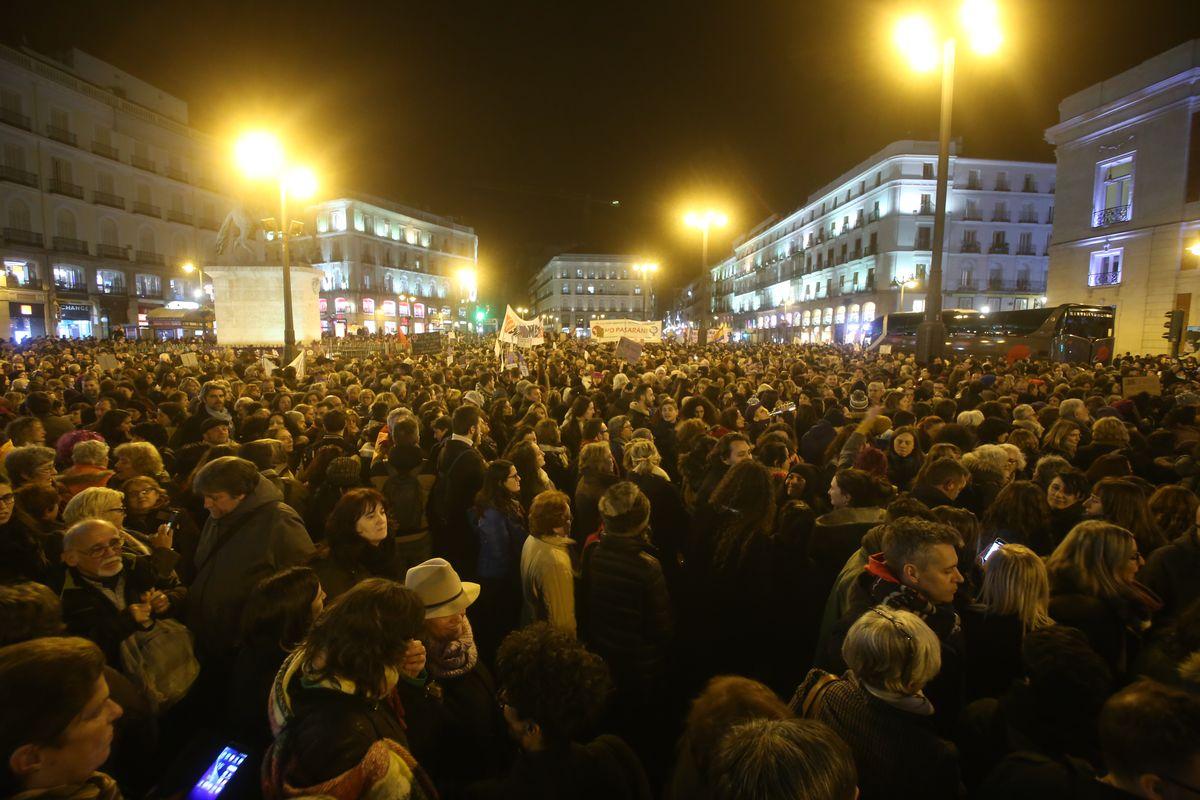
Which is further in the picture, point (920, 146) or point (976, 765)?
point (920, 146)

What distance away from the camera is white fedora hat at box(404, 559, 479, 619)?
2.52 meters

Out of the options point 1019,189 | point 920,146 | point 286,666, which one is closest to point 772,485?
point 286,666

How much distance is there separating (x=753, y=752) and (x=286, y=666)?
1452 mm

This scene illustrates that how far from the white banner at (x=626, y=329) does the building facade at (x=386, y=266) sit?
43.4 meters

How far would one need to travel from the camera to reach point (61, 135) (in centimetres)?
3891

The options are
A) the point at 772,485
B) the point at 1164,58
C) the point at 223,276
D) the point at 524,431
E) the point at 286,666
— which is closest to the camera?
the point at 286,666

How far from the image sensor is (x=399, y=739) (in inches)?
80.3

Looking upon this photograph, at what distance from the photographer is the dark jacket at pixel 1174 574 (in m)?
3.13

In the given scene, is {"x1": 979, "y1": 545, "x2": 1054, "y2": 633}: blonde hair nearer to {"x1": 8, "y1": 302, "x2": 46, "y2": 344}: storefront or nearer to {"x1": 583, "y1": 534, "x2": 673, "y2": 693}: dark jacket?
{"x1": 583, "y1": 534, "x2": 673, "y2": 693}: dark jacket

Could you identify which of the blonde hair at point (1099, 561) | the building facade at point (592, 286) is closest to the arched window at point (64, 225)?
the blonde hair at point (1099, 561)

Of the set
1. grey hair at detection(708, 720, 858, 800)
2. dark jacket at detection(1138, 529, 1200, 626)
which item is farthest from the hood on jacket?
dark jacket at detection(1138, 529, 1200, 626)

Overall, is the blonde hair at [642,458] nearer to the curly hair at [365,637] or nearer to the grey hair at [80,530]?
the curly hair at [365,637]

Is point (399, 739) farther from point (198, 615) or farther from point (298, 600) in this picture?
point (198, 615)

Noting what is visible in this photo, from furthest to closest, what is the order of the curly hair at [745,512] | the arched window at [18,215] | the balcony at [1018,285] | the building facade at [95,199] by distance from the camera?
the balcony at [1018,285] < the building facade at [95,199] < the arched window at [18,215] < the curly hair at [745,512]
